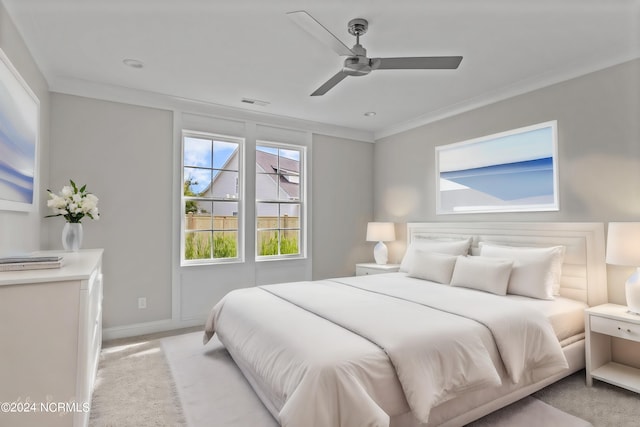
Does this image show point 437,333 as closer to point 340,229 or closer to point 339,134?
point 340,229

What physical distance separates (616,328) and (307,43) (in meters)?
3.14

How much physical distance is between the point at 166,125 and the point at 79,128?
2.72ft

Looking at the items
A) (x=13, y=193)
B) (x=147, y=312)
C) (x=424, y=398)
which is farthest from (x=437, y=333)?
(x=147, y=312)

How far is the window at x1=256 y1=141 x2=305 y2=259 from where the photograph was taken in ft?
15.2

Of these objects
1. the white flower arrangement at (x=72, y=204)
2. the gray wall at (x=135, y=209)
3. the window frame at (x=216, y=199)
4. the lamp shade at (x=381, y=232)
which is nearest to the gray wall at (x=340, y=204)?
the lamp shade at (x=381, y=232)

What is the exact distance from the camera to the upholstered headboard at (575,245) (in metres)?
2.90

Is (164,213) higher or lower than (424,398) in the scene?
higher

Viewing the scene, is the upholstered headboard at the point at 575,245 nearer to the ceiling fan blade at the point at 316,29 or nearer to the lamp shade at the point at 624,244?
the lamp shade at the point at 624,244

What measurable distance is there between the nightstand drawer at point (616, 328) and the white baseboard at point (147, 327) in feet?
12.5

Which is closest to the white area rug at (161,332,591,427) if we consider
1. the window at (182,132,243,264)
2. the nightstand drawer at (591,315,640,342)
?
the nightstand drawer at (591,315,640,342)

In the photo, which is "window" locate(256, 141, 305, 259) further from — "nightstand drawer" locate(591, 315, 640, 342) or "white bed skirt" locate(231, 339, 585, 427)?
"nightstand drawer" locate(591, 315, 640, 342)

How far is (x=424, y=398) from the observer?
169 centimetres

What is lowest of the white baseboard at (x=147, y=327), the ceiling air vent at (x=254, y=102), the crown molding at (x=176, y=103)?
the white baseboard at (x=147, y=327)

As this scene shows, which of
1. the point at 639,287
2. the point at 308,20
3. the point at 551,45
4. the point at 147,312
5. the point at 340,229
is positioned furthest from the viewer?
the point at 340,229
